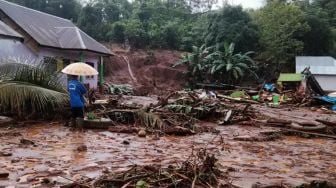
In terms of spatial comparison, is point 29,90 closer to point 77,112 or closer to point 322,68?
point 77,112

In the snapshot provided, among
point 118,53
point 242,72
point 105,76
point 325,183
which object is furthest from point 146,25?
point 325,183

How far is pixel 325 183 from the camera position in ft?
16.2

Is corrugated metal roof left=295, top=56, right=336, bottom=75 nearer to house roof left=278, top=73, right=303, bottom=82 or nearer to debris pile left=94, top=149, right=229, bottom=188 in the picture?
house roof left=278, top=73, right=303, bottom=82

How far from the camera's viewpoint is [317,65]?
34812 mm

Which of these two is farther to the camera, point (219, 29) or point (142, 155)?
point (219, 29)

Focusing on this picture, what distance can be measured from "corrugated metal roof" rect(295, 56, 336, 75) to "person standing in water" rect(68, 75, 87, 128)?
26.9 m

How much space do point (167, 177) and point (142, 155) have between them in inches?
112

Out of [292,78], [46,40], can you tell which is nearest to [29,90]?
[46,40]

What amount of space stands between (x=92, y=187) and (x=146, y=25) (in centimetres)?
4071

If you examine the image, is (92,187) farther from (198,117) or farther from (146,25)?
(146,25)

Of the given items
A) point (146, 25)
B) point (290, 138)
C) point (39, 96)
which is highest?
point (146, 25)

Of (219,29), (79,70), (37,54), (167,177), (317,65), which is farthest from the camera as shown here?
(219,29)

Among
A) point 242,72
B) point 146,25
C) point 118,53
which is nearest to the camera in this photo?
point 242,72

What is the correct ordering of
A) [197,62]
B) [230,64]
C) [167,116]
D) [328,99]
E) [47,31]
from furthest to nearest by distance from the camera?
[197,62] → [230,64] → [47,31] → [328,99] → [167,116]
